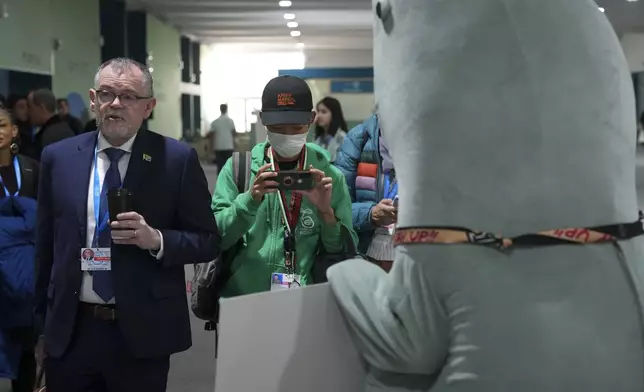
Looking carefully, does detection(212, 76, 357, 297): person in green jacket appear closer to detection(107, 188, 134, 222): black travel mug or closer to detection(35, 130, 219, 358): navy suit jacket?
detection(35, 130, 219, 358): navy suit jacket


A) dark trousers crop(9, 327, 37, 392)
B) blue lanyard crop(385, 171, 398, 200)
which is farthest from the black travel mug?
dark trousers crop(9, 327, 37, 392)

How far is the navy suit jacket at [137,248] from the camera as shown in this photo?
2.25 meters

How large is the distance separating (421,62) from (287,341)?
0.63 meters

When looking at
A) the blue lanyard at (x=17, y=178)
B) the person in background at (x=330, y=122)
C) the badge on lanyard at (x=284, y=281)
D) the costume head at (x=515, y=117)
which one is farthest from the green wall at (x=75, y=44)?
the costume head at (x=515, y=117)

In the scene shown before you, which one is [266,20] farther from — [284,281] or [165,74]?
[284,281]

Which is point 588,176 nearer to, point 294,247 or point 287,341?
point 287,341

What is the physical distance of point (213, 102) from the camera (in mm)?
28453

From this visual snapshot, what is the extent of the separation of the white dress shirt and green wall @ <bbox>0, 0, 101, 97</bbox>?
6925 mm

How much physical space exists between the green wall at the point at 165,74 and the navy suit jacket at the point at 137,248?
16.2 m

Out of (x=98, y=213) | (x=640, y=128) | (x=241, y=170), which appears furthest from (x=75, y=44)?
(x=640, y=128)

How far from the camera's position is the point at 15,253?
368cm

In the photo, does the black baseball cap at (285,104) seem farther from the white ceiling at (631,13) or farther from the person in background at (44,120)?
the white ceiling at (631,13)

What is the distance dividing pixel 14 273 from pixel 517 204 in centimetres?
286

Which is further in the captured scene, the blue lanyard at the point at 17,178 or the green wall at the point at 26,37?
the green wall at the point at 26,37
